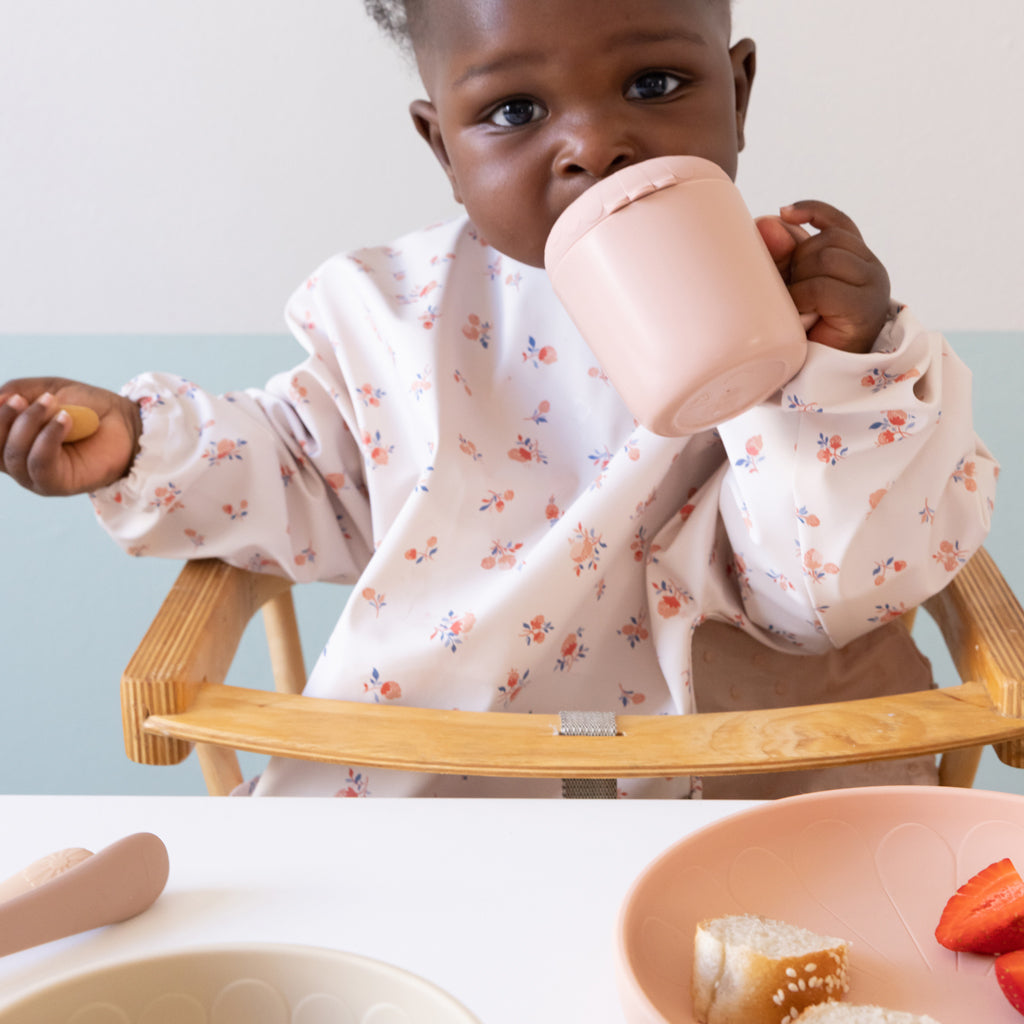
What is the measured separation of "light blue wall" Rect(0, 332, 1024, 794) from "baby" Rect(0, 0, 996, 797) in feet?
2.55

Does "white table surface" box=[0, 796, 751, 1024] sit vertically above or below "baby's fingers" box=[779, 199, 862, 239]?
below

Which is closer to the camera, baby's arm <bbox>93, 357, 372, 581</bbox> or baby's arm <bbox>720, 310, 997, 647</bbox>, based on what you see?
baby's arm <bbox>720, 310, 997, 647</bbox>

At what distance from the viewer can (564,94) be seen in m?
0.66

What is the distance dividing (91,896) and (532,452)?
52 centimetres

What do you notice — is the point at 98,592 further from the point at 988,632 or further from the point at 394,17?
the point at 988,632

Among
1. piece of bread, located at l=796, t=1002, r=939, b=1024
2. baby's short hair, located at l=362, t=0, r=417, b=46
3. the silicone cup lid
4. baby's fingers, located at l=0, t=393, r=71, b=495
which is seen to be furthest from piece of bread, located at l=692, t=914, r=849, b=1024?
baby's short hair, located at l=362, t=0, r=417, b=46

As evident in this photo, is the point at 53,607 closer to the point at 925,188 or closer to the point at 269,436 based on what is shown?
the point at 269,436

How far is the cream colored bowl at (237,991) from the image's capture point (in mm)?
317

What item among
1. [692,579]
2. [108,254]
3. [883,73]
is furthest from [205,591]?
[883,73]

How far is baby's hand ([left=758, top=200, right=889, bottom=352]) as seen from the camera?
0.61 metres

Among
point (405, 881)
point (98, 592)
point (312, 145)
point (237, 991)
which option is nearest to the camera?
point (237, 991)

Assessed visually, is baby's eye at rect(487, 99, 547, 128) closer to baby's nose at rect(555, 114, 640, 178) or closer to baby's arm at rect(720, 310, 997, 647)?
baby's nose at rect(555, 114, 640, 178)

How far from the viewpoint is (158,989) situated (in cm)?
33

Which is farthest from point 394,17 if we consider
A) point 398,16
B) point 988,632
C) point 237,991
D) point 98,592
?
point 98,592
